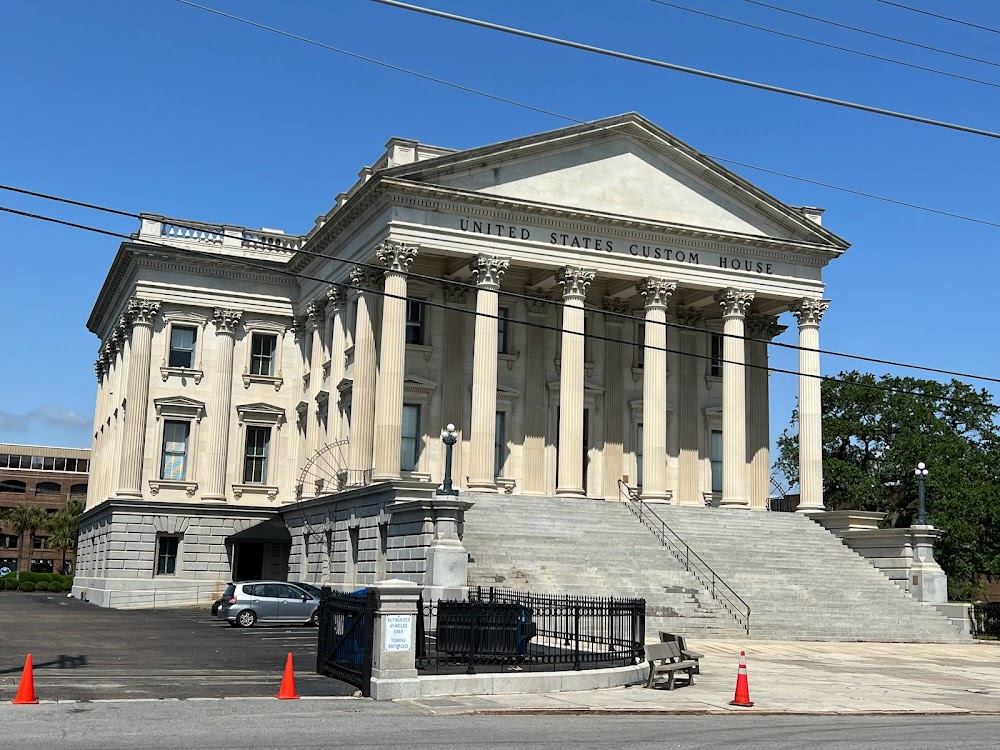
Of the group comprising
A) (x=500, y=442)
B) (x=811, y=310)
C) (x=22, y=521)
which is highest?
(x=811, y=310)

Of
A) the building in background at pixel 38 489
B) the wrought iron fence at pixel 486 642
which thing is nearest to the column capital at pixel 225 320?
the wrought iron fence at pixel 486 642

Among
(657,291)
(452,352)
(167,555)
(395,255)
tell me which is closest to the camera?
(395,255)

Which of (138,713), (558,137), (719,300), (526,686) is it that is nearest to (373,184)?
(558,137)

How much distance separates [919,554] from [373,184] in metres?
22.6

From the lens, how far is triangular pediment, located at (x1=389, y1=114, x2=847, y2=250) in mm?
44250

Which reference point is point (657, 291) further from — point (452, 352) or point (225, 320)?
point (225, 320)

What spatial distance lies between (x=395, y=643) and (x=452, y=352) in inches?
1141

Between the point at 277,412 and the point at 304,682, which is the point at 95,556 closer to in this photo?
the point at 277,412

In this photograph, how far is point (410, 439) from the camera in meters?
46.6

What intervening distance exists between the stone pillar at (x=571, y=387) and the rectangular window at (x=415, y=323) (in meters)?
6.04

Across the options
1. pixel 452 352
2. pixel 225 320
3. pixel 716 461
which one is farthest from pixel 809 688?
A: pixel 225 320

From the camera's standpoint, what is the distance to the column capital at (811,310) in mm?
47812

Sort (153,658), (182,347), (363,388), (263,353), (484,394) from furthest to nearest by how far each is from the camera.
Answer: (263,353)
(182,347)
(363,388)
(484,394)
(153,658)

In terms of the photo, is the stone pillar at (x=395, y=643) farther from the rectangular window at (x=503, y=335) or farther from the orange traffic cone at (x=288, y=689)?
the rectangular window at (x=503, y=335)
